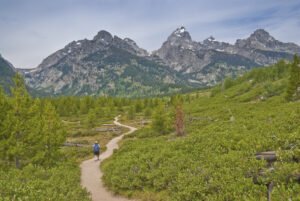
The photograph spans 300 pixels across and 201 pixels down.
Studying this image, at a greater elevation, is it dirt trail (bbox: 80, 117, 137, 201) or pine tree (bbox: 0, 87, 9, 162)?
pine tree (bbox: 0, 87, 9, 162)

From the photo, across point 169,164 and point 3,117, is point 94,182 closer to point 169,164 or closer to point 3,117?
point 169,164

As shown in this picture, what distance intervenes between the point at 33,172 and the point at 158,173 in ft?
38.9

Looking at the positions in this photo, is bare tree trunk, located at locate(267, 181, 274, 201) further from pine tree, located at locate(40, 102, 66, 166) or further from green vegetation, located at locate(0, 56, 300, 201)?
pine tree, located at locate(40, 102, 66, 166)

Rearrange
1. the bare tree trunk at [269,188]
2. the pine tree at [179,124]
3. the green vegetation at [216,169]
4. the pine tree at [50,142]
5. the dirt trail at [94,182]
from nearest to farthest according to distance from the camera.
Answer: the bare tree trunk at [269,188]
the green vegetation at [216,169]
the dirt trail at [94,182]
the pine tree at [50,142]
the pine tree at [179,124]

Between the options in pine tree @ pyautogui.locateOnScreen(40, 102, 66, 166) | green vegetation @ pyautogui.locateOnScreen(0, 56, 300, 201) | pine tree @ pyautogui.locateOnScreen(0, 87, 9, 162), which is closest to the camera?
green vegetation @ pyautogui.locateOnScreen(0, 56, 300, 201)

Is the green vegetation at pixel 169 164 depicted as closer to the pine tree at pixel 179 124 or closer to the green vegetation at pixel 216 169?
the green vegetation at pixel 216 169

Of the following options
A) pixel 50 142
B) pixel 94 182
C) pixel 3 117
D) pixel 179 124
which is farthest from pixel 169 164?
pixel 179 124

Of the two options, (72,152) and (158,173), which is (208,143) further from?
(72,152)

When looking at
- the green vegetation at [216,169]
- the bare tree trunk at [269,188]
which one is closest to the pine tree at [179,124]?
the green vegetation at [216,169]

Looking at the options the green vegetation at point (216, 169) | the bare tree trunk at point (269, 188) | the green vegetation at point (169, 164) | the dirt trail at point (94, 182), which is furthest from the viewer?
the dirt trail at point (94, 182)

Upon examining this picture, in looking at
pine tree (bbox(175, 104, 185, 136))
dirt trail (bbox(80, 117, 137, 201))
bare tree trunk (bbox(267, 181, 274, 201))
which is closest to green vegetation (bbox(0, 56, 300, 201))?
bare tree trunk (bbox(267, 181, 274, 201))

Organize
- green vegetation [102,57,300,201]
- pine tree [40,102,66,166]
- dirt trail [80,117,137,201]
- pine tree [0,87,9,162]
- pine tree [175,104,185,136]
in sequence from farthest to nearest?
1. pine tree [175,104,185,136]
2. pine tree [40,102,66,166]
3. pine tree [0,87,9,162]
4. dirt trail [80,117,137,201]
5. green vegetation [102,57,300,201]

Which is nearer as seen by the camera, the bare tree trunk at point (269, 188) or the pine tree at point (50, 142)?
the bare tree trunk at point (269, 188)

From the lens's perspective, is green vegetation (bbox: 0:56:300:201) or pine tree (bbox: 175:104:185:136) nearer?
green vegetation (bbox: 0:56:300:201)
